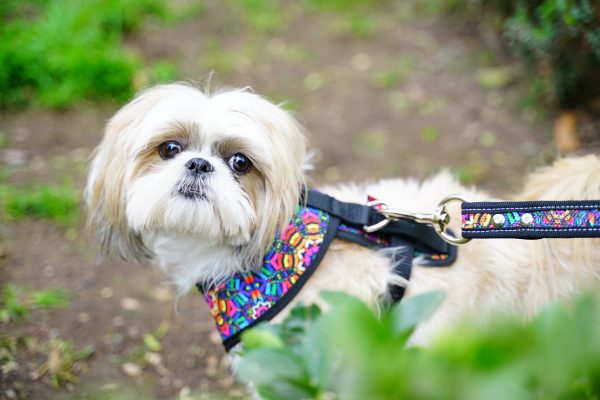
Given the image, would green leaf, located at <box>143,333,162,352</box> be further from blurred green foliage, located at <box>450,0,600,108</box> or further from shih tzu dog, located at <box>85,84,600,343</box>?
blurred green foliage, located at <box>450,0,600,108</box>

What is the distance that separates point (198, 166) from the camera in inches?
80.8

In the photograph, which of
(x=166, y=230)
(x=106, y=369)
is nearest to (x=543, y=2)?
(x=166, y=230)

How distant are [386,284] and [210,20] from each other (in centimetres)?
430

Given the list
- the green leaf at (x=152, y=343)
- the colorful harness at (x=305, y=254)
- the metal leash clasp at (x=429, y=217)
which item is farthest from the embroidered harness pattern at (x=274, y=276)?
the green leaf at (x=152, y=343)

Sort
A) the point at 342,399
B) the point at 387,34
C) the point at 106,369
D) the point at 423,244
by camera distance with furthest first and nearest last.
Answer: the point at 387,34, the point at 106,369, the point at 423,244, the point at 342,399

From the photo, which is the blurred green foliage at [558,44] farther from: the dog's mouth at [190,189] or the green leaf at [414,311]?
the green leaf at [414,311]

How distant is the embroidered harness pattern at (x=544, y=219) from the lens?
5.71ft

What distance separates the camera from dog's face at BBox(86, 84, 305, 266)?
2033 mm

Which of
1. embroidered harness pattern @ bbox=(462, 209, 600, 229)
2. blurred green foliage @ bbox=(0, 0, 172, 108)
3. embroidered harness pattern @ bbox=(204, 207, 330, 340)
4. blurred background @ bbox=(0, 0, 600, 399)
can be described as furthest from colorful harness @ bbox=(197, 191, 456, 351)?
blurred green foliage @ bbox=(0, 0, 172, 108)

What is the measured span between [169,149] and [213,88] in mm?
876

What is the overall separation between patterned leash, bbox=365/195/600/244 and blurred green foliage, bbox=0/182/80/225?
280 centimetres

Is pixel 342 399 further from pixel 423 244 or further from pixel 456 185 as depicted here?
pixel 456 185

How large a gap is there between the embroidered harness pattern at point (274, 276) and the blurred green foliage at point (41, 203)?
6.35 ft

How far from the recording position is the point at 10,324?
295 cm
